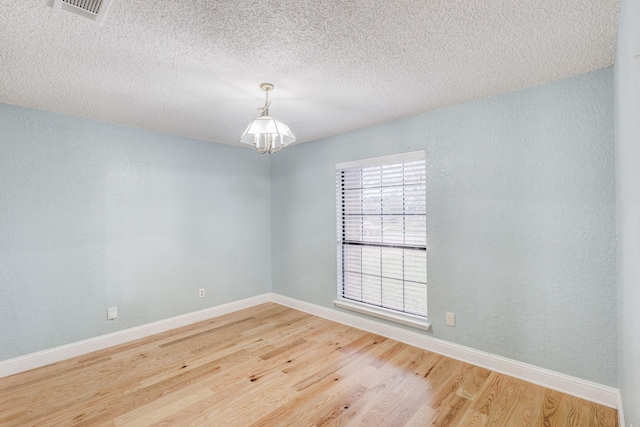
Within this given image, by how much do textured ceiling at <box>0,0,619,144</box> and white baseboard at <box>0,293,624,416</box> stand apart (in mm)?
2268

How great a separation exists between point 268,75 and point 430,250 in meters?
2.17

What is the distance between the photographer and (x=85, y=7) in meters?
1.42

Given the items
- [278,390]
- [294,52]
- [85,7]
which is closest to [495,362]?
[278,390]

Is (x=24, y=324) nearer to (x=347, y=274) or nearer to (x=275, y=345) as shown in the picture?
(x=275, y=345)

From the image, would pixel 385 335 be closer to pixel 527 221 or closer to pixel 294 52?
pixel 527 221

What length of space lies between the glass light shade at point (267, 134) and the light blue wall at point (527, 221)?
1.37 metres

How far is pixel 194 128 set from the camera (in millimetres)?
3453

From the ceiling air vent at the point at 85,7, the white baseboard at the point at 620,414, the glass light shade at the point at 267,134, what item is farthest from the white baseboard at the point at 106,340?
the white baseboard at the point at 620,414

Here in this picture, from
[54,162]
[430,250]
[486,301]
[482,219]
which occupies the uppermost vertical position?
[54,162]

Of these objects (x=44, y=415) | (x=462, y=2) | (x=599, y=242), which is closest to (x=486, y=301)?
(x=599, y=242)

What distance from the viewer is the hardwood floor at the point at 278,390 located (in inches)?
79.0

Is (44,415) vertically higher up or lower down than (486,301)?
lower down

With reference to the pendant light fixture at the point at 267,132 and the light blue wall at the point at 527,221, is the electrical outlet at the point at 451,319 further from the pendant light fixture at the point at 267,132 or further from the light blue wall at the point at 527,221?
the pendant light fixture at the point at 267,132

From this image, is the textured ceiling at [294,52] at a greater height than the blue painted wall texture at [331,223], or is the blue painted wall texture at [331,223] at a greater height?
the textured ceiling at [294,52]
